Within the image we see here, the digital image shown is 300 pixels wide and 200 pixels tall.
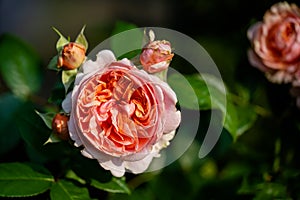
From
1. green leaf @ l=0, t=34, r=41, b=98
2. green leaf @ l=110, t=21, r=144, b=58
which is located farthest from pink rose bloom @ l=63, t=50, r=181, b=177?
green leaf @ l=0, t=34, r=41, b=98

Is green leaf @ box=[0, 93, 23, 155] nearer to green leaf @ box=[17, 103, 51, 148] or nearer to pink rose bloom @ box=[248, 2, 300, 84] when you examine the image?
green leaf @ box=[17, 103, 51, 148]

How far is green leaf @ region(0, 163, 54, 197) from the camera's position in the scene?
76 centimetres

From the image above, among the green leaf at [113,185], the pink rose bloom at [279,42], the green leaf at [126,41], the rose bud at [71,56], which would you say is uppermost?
the pink rose bloom at [279,42]

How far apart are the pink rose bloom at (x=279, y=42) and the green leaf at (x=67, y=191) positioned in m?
0.34

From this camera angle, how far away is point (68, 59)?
70 centimetres

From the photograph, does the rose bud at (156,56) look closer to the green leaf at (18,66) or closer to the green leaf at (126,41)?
the green leaf at (126,41)

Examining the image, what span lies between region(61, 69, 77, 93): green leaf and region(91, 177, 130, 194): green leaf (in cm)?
14

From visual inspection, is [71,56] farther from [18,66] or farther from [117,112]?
[18,66]

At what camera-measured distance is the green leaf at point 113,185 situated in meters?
0.79

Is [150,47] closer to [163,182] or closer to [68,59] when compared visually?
[68,59]

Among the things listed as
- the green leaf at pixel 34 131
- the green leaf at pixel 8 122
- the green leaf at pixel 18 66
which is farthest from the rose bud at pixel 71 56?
the green leaf at pixel 18 66

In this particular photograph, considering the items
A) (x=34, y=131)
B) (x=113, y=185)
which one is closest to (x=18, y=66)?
(x=34, y=131)

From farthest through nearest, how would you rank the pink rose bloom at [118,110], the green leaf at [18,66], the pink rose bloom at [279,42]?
the green leaf at [18,66]
the pink rose bloom at [279,42]
the pink rose bloom at [118,110]

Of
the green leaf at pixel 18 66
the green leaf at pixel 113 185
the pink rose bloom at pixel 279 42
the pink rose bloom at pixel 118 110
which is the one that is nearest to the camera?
the pink rose bloom at pixel 118 110
